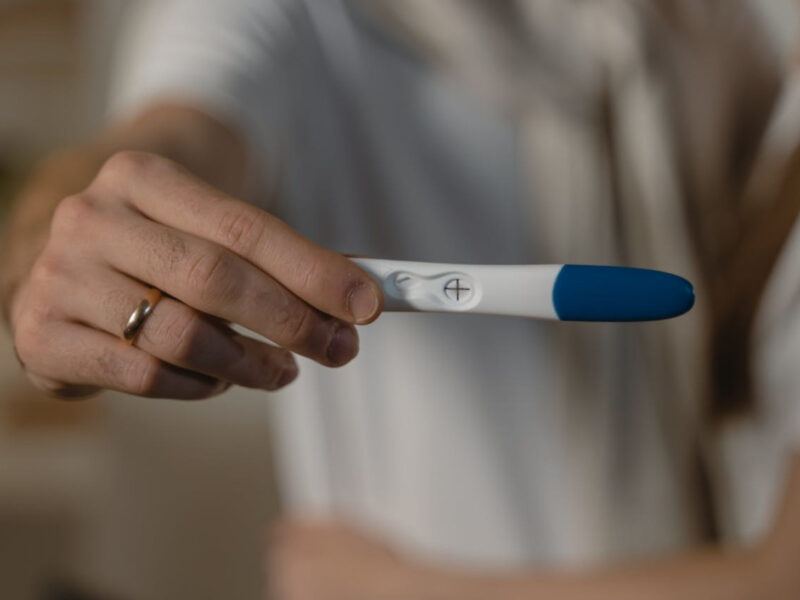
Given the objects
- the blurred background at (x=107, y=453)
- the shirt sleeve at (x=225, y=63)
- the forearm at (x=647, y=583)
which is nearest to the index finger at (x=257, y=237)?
the shirt sleeve at (x=225, y=63)

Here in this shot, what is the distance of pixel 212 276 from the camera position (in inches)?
7.3

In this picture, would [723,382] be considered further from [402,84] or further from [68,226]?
[68,226]

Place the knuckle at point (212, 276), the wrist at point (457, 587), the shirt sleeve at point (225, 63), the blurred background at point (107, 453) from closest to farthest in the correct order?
the knuckle at point (212, 276) → the shirt sleeve at point (225, 63) → the wrist at point (457, 587) → the blurred background at point (107, 453)

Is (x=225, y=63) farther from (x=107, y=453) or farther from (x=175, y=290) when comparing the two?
(x=107, y=453)

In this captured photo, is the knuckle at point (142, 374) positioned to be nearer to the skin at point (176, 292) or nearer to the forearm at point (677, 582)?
the skin at point (176, 292)

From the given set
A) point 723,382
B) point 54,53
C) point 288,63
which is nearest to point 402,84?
point 288,63

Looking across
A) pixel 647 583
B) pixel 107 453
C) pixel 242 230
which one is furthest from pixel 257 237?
pixel 107 453

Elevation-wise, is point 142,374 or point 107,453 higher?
point 107,453

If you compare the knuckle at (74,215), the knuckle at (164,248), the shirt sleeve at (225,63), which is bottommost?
the knuckle at (164,248)

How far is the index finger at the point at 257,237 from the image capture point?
187mm

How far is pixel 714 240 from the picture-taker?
0.38 metres

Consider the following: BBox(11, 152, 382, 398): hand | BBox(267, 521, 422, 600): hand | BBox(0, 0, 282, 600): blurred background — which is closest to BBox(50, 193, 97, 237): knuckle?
BBox(11, 152, 382, 398): hand

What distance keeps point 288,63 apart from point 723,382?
0.25 meters

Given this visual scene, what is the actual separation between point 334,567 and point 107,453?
43 centimetres
